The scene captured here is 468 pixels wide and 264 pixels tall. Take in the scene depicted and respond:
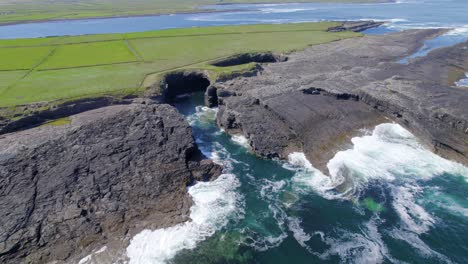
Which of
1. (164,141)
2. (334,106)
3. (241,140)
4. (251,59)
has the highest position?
(251,59)

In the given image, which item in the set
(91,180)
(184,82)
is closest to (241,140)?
(91,180)

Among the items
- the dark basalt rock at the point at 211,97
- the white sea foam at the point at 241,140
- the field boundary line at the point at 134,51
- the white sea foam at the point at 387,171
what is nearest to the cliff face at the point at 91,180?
the white sea foam at the point at 241,140

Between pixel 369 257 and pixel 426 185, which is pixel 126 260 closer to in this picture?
pixel 369 257

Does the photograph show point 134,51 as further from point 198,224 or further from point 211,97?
point 198,224

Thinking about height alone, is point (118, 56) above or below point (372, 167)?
above

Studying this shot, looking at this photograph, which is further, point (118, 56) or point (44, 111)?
point (118, 56)

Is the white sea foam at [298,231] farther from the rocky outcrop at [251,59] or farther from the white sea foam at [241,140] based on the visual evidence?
the rocky outcrop at [251,59]

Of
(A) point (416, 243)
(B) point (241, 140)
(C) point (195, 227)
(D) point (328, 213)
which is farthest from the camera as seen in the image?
(B) point (241, 140)
